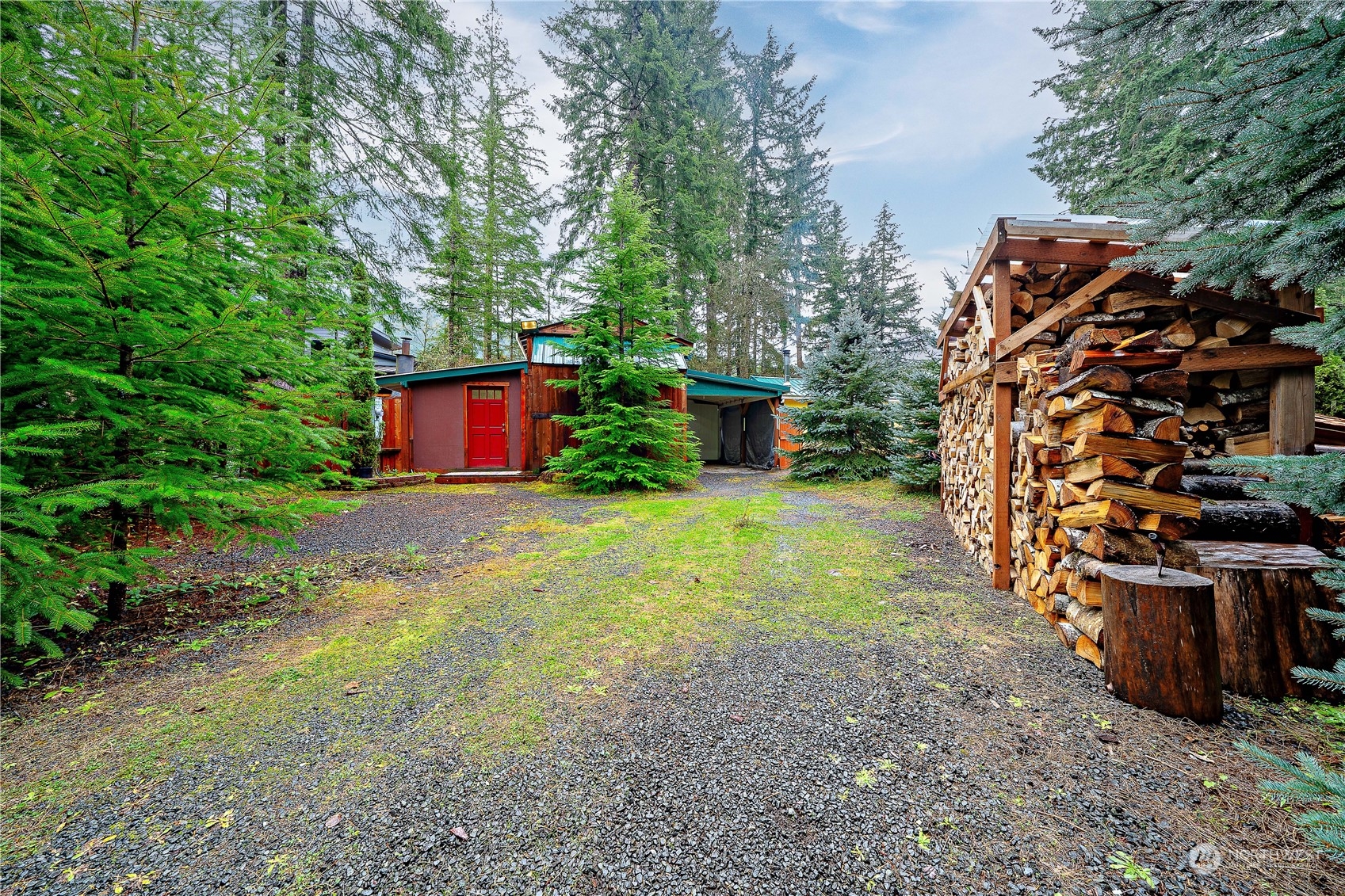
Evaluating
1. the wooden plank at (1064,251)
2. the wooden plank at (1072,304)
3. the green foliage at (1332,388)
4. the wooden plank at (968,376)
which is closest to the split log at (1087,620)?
the wooden plank at (1072,304)

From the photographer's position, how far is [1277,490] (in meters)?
1.46

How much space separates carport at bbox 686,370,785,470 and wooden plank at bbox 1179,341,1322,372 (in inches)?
360

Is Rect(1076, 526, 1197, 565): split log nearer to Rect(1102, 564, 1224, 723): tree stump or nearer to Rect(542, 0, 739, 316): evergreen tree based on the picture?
Rect(1102, 564, 1224, 723): tree stump

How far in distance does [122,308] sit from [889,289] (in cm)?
2133

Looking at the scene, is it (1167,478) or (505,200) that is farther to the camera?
(505,200)

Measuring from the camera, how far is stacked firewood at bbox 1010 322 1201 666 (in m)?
2.35

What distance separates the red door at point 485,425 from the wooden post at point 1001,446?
919 centimetres

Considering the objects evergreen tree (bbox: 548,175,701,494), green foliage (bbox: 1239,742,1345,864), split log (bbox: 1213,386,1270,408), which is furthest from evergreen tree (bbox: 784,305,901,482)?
green foliage (bbox: 1239,742,1345,864)

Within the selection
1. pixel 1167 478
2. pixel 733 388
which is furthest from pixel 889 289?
pixel 1167 478

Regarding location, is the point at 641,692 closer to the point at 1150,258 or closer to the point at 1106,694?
the point at 1106,694

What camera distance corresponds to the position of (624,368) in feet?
26.3

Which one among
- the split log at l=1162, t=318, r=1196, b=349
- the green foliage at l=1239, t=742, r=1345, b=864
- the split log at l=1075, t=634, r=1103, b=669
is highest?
the split log at l=1162, t=318, r=1196, b=349

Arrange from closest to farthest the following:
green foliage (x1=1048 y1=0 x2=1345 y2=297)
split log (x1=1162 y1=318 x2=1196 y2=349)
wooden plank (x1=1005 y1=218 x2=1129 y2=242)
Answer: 1. green foliage (x1=1048 y1=0 x2=1345 y2=297)
2. wooden plank (x1=1005 y1=218 x2=1129 y2=242)
3. split log (x1=1162 y1=318 x2=1196 y2=349)

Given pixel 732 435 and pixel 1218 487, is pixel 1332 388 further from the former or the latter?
pixel 732 435
